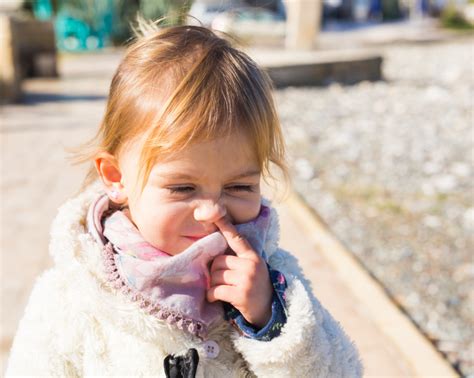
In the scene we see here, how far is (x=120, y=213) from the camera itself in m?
1.64

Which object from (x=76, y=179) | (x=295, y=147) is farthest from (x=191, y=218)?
(x=295, y=147)

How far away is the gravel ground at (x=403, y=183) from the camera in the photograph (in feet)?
12.6

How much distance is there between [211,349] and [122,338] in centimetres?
20

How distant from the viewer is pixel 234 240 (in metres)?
1.49

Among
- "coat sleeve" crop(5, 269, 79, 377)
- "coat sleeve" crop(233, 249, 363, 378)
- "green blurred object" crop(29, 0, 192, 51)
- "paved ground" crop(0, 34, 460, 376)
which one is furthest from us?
"green blurred object" crop(29, 0, 192, 51)

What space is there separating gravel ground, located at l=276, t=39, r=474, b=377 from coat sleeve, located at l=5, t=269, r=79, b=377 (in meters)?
2.13

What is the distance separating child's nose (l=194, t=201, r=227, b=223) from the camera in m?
1.47

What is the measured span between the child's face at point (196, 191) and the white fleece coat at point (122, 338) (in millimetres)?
165

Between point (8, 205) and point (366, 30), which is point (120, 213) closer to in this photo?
point (8, 205)

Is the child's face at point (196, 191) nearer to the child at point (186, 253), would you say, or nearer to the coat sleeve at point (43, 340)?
the child at point (186, 253)

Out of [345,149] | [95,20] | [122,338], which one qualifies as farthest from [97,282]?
[95,20]

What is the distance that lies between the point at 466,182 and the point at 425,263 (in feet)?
6.06

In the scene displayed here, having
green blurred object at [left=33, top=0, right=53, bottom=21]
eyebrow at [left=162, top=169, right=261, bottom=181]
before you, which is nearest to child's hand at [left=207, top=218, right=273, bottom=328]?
eyebrow at [left=162, top=169, right=261, bottom=181]

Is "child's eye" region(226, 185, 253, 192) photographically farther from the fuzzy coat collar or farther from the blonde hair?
the fuzzy coat collar
